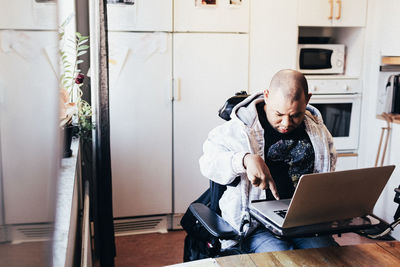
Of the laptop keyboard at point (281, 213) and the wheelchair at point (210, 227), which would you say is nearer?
→ the laptop keyboard at point (281, 213)

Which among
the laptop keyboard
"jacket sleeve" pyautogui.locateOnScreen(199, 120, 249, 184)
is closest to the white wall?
"jacket sleeve" pyautogui.locateOnScreen(199, 120, 249, 184)

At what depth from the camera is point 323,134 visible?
1.88 m

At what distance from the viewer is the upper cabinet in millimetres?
3338

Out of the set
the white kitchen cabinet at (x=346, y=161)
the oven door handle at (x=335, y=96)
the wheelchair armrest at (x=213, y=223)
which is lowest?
the white kitchen cabinet at (x=346, y=161)

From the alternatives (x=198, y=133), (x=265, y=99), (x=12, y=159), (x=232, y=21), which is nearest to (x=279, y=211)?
(x=265, y=99)

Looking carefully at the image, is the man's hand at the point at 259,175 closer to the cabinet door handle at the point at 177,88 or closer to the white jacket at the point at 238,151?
Result: the white jacket at the point at 238,151

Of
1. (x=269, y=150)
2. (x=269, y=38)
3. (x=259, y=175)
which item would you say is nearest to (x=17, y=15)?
(x=259, y=175)

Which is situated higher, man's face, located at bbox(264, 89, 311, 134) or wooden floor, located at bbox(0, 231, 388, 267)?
man's face, located at bbox(264, 89, 311, 134)

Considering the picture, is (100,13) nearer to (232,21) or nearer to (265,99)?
(265,99)

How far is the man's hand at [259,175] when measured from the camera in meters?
1.39

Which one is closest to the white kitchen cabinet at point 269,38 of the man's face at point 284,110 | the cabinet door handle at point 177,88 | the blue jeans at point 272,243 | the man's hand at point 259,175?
the cabinet door handle at point 177,88

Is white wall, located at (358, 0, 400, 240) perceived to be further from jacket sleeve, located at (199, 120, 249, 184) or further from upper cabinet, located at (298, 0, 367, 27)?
jacket sleeve, located at (199, 120, 249, 184)

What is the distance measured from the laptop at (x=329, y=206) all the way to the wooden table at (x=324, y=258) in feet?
0.22

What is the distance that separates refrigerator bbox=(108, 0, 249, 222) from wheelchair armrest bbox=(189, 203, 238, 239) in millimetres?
1517
